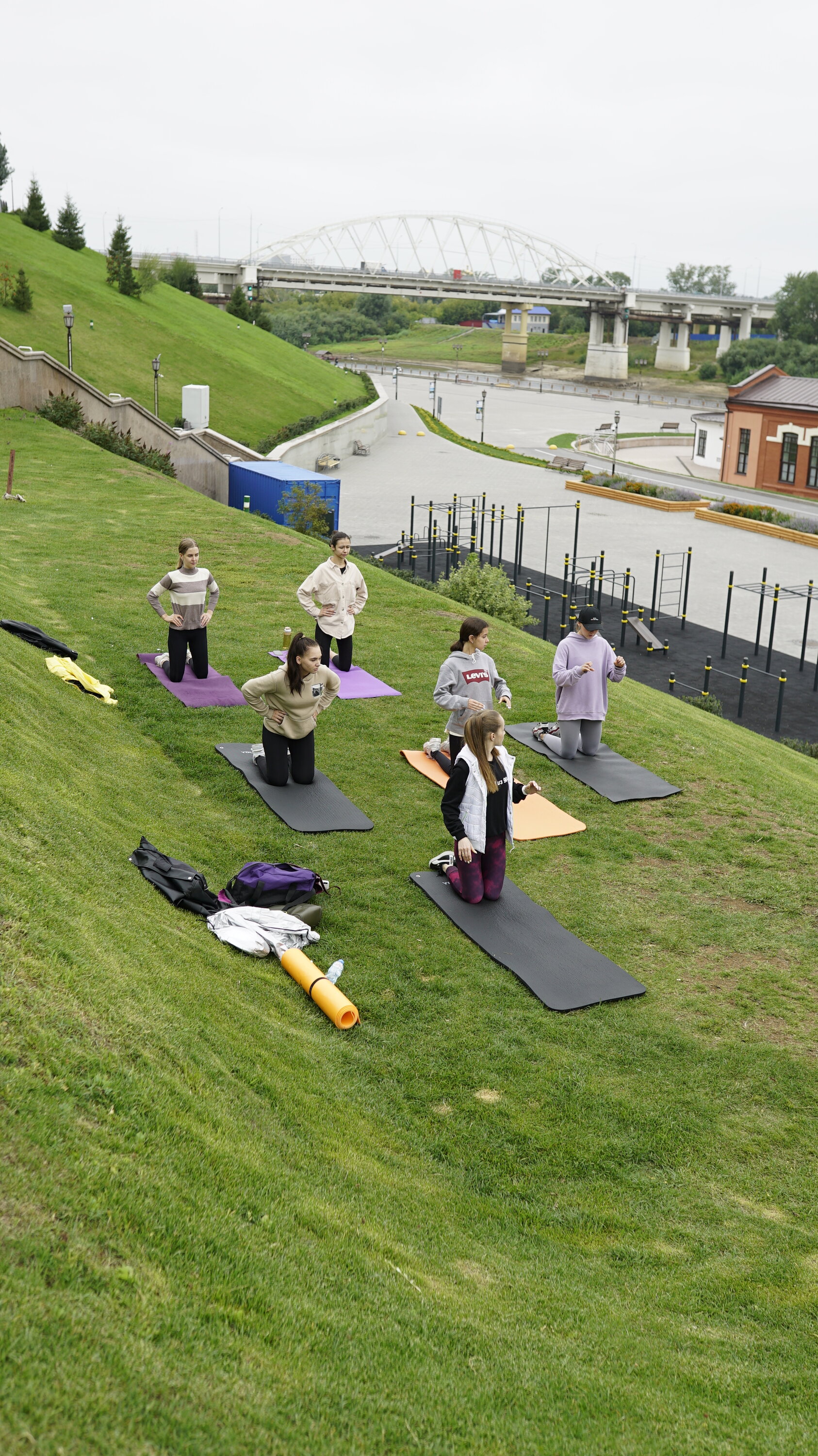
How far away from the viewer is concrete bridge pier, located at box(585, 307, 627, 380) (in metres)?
136

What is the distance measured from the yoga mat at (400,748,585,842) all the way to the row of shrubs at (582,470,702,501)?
141ft

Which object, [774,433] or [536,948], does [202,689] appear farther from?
[774,433]

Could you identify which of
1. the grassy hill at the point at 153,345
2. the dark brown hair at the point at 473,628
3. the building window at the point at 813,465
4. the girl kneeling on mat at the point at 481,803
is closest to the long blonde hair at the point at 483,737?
the girl kneeling on mat at the point at 481,803

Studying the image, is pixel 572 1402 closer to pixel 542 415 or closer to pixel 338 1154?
pixel 338 1154

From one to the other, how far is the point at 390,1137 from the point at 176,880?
306cm

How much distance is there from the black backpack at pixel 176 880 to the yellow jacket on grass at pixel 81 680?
473 cm

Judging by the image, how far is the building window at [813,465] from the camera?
5509 centimetres

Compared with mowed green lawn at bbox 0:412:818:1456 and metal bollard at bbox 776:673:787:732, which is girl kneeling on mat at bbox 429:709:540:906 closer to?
mowed green lawn at bbox 0:412:818:1456

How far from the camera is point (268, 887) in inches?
372

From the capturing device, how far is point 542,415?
324 feet

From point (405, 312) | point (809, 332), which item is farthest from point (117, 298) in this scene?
point (405, 312)

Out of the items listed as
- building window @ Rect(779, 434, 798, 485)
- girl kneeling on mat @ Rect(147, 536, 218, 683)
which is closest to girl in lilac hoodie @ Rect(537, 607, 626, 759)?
girl kneeling on mat @ Rect(147, 536, 218, 683)

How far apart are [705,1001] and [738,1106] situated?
1322mm

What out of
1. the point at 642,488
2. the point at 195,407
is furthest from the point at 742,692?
the point at 642,488
